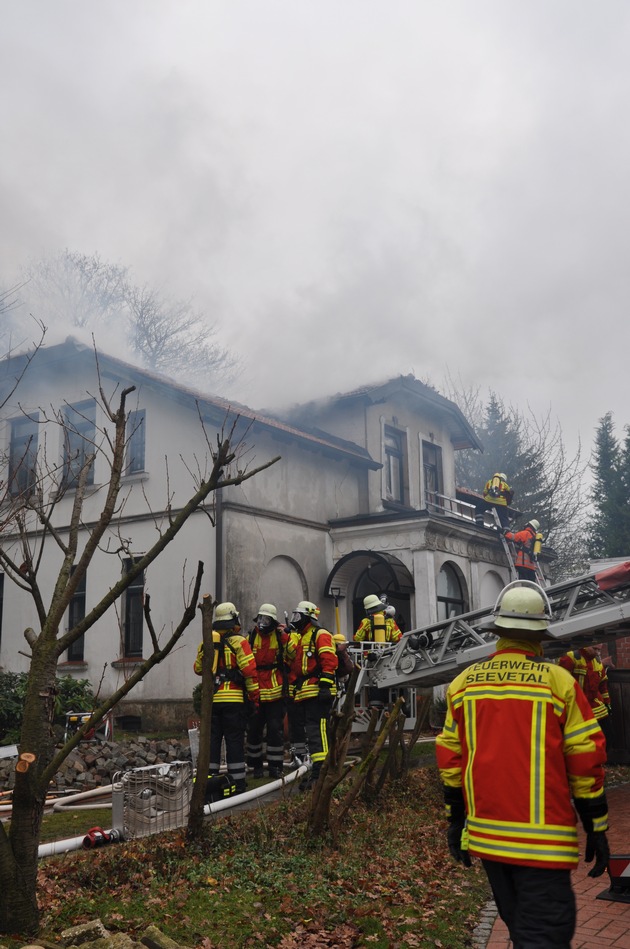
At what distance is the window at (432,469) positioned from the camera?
23.2 meters

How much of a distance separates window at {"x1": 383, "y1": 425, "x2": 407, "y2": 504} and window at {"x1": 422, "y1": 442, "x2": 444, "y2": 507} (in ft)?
3.38

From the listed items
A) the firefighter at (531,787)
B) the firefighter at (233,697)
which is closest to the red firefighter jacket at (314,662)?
the firefighter at (233,697)

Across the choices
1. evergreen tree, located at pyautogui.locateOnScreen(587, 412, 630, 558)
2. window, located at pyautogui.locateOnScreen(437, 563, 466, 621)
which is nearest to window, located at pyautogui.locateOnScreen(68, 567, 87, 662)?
window, located at pyautogui.locateOnScreen(437, 563, 466, 621)

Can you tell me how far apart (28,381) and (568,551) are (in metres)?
25.5

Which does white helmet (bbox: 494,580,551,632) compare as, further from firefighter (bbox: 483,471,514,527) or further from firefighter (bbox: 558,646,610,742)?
firefighter (bbox: 483,471,514,527)

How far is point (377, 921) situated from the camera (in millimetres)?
5348

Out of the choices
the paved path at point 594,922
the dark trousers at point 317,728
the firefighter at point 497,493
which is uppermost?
the firefighter at point 497,493

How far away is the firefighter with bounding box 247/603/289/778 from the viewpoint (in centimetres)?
1045

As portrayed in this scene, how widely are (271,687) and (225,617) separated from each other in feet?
4.64

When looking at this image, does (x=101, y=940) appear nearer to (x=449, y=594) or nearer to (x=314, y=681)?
(x=314, y=681)

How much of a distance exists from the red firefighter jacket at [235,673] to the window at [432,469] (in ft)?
46.6

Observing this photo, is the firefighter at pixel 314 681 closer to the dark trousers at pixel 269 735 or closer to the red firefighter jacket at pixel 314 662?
the red firefighter jacket at pixel 314 662

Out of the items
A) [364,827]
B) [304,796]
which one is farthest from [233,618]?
[364,827]

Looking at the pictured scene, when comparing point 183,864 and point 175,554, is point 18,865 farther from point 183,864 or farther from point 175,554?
point 175,554
